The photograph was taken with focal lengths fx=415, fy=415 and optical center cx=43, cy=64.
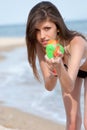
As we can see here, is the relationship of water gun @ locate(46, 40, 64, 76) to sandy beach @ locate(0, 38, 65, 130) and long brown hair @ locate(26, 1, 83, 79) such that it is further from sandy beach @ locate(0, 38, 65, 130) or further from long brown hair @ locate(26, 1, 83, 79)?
sandy beach @ locate(0, 38, 65, 130)

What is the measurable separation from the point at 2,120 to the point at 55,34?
3100mm

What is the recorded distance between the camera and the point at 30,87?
942 centimetres

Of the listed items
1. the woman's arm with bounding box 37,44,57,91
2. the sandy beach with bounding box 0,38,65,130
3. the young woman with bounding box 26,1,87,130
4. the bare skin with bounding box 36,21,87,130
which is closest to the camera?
the bare skin with bounding box 36,21,87,130

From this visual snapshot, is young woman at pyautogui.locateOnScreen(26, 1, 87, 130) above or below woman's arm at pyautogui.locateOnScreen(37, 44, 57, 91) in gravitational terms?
above

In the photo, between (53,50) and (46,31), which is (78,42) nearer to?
(46,31)

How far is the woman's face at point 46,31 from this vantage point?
11.1 feet

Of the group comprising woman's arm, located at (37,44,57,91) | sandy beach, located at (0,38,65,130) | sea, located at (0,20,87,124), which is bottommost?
sea, located at (0,20,87,124)

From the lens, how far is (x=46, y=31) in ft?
11.2

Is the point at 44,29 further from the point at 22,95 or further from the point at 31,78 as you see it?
the point at 31,78

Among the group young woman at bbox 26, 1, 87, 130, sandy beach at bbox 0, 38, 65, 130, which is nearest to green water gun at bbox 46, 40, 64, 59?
young woman at bbox 26, 1, 87, 130

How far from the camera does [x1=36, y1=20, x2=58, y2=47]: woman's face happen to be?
11.1 feet

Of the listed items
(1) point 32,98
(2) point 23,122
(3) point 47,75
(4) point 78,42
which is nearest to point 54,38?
(4) point 78,42

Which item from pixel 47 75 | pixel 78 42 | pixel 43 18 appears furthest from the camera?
pixel 47 75

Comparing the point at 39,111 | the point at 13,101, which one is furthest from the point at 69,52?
the point at 13,101
